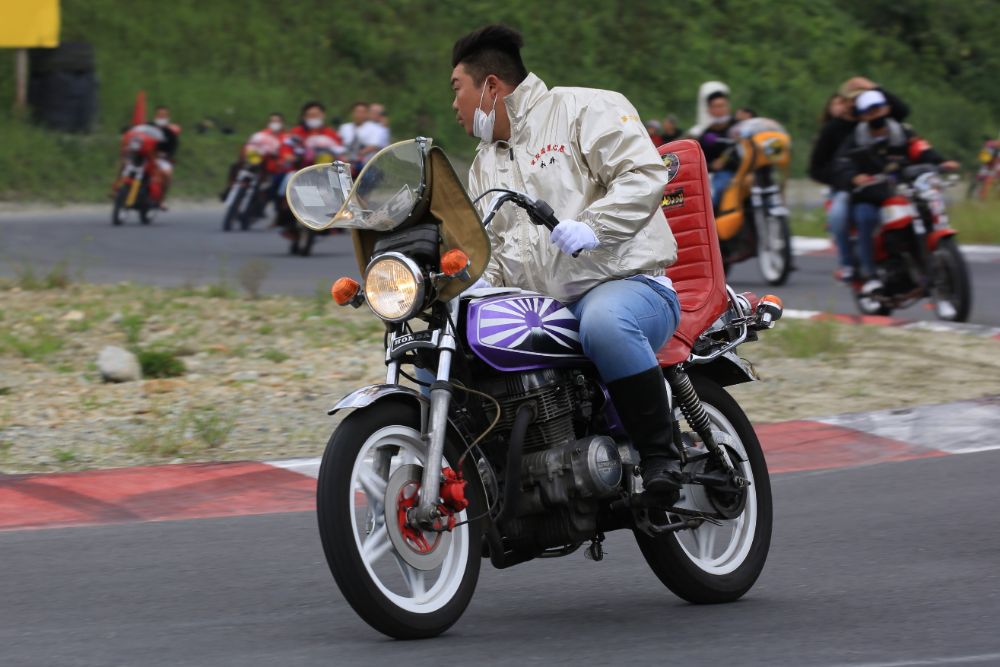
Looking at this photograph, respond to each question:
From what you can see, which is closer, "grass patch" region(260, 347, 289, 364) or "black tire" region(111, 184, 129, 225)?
"grass patch" region(260, 347, 289, 364)

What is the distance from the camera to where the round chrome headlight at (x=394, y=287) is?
460 cm

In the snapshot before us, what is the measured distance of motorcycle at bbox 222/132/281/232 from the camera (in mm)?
23141

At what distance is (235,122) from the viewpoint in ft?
104

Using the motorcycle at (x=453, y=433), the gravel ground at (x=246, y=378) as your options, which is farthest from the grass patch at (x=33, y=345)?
the motorcycle at (x=453, y=433)

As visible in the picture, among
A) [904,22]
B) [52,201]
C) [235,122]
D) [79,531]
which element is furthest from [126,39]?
[79,531]

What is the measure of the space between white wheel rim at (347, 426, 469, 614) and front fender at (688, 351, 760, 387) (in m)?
1.25

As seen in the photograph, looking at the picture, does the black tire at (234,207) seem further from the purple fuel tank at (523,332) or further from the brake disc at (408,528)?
the brake disc at (408,528)

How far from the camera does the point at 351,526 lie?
4523mm

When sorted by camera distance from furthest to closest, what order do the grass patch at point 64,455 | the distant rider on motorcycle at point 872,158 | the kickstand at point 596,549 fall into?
the distant rider on motorcycle at point 872,158, the grass patch at point 64,455, the kickstand at point 596,549

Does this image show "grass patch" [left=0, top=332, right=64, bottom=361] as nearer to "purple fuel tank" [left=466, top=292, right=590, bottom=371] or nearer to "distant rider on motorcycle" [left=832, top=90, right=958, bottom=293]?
"distant rider on motorcycle" [left=832, top=90, right=958, bottom=293]

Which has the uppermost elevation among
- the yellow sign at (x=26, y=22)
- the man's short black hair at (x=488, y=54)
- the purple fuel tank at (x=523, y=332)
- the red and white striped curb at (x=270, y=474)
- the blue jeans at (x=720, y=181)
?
the yellow sign at (x=26, y=22)

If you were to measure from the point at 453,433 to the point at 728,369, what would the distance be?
4.30ft

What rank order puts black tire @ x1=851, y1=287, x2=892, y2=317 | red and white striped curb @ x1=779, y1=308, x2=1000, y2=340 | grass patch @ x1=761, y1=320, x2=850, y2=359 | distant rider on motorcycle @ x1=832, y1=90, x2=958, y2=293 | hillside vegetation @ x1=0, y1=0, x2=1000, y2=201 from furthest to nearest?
1. hillside vegetation @ x1=0, y1=0, x2=1000, y2=201
2. black tire @ x1=851, y1=287, x2=892, y2=317
3. distant rider on motorcycle @ x1=832, y1=90, x2=958, y2=293
4. red and white striped curb @ x1=779, y1=308, x2=1000, y2=340
5. grass patch @ x1=761, y1=320, x2=850, y2=359

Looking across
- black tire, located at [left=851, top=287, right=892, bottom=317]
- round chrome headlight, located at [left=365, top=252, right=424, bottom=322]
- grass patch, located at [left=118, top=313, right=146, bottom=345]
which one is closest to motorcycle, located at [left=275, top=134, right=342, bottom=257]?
grass patch, located at [left=118, top=313, right=146, bottom=345]
